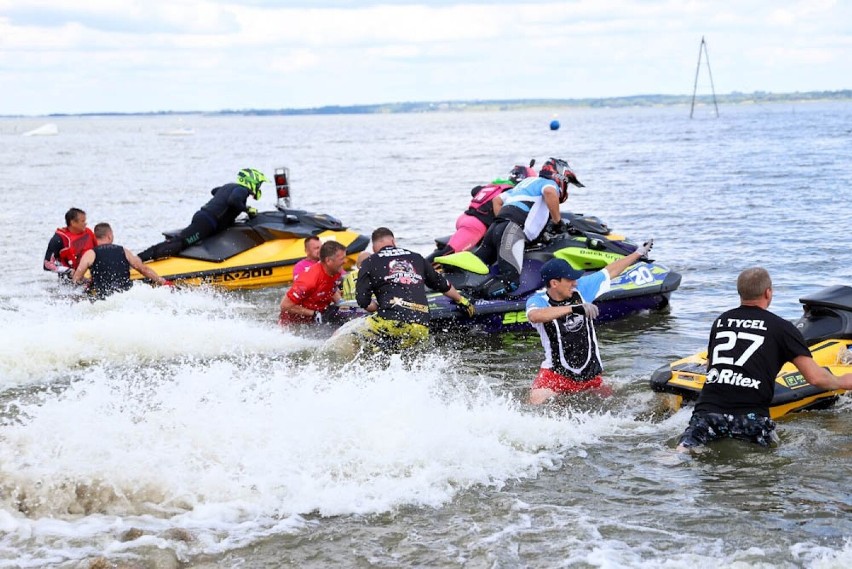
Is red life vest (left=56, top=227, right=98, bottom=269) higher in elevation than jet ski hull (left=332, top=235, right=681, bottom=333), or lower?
higher

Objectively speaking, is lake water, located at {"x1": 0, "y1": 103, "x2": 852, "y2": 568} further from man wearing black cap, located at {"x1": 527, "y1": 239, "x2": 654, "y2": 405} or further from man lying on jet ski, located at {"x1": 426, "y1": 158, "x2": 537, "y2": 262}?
man lying on jet ski, located at {"x1": 426, "y1": 158, "x2": 537, "y2": 262}

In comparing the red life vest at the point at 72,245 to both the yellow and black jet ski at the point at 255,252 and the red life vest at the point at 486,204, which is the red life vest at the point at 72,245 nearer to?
the yellow and black jet ski at the point at 255,252

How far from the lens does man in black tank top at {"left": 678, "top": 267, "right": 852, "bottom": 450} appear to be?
6469mm

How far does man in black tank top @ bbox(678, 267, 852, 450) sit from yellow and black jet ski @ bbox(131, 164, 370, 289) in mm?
9382

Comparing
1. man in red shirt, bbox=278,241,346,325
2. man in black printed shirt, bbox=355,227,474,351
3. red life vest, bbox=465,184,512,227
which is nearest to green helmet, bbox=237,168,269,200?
red life vest, bbox=465,184,512,227

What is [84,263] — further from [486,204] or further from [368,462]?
[368,462]

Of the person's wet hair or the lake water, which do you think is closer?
the lake water

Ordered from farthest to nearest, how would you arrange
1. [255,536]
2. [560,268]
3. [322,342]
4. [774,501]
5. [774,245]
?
[774,245]
[322,342]
[560,268]
[774,501]
[255,536]

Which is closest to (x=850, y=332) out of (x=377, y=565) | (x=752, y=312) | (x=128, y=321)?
(x=752, y=312)

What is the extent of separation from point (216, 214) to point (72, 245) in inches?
86.5

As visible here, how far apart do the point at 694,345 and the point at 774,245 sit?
8227mm

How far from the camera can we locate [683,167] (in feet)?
135

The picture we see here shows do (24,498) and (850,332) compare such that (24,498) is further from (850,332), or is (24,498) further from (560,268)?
(850,332)

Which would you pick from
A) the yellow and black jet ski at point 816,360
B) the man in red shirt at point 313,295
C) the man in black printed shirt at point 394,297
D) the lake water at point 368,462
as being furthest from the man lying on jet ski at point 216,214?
the yellow and black jet ski at point 816,360
